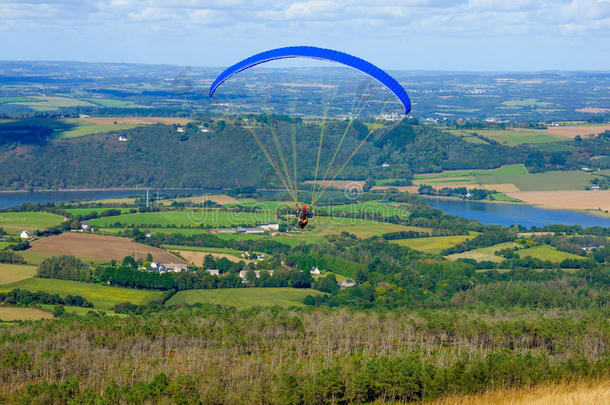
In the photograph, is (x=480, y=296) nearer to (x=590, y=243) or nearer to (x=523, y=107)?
(x=590, y=243)

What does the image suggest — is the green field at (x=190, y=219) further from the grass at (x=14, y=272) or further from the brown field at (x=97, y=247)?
the grass at (x=14, y=272)

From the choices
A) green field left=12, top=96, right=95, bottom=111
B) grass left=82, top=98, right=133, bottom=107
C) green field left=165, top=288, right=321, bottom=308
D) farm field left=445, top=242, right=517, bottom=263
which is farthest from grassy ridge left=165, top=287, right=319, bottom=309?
green field left=12, top=96, right=95, bottom=111

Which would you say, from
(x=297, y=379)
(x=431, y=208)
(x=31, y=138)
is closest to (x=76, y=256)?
(x=297, y=379)

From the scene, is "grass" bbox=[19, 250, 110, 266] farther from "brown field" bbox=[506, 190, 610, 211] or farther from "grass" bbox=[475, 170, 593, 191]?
"grass" bbox=[475, 170, 593, 191]

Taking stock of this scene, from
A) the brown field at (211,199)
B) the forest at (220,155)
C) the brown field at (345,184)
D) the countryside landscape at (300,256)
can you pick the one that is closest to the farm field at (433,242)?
the countryside landscape at (300,256)

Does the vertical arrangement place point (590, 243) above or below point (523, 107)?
below

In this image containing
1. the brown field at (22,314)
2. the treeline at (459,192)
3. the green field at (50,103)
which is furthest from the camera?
the green field at (50,103)
